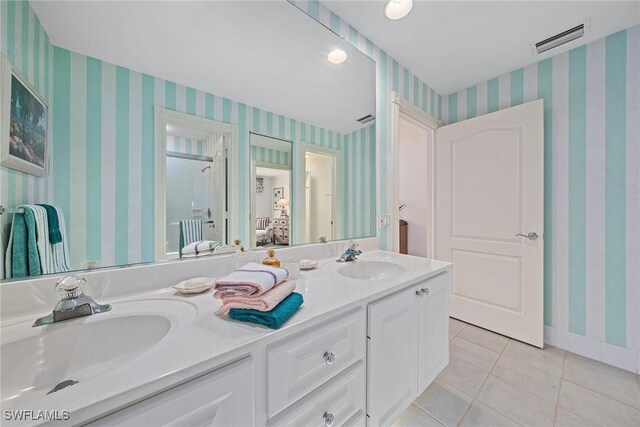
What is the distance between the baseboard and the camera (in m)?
1.61

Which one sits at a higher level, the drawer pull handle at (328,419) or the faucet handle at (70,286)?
the faucet handle at (70,286)

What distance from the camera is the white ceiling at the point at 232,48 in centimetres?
78

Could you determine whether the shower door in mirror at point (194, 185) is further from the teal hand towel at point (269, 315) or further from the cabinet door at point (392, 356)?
the cabinet door at point (392, 356)

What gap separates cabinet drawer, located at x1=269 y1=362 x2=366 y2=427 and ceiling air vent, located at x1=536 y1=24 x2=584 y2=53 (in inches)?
95.5

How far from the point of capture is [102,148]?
0.79 metres

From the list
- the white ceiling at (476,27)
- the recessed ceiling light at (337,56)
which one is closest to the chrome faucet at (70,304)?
the recessed ceiling light at (337,56)

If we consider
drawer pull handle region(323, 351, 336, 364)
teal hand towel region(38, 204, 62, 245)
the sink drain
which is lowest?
drawer pull handle region(323, 351, 336, 364)

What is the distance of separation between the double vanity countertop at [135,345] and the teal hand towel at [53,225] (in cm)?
23

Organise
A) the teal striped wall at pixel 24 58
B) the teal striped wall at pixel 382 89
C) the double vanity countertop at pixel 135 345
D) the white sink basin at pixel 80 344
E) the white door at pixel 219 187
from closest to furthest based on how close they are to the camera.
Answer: the double vanity countertop at pixel 135 345 → the white sink basin at pixel 80 344 → the teal striped wall at pixel 24 58 → the white door at pixel 219 187 → the teal striped wall at pixel 382 89

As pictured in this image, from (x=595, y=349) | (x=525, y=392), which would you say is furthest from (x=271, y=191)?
(x=595, y=349)

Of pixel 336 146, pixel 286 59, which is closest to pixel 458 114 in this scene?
pixel 336 146

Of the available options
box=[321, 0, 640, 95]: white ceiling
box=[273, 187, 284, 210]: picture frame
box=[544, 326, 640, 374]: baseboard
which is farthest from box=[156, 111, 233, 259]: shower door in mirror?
box=[544, 326, 640, 374]: baseboard

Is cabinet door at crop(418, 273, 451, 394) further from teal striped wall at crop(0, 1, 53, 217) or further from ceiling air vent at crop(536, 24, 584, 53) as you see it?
ceiling air vent at crop(536, 24, 584, 53)

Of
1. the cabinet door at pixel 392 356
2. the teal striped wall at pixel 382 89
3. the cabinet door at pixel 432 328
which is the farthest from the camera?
the teal striped wall at pixel 382 89
